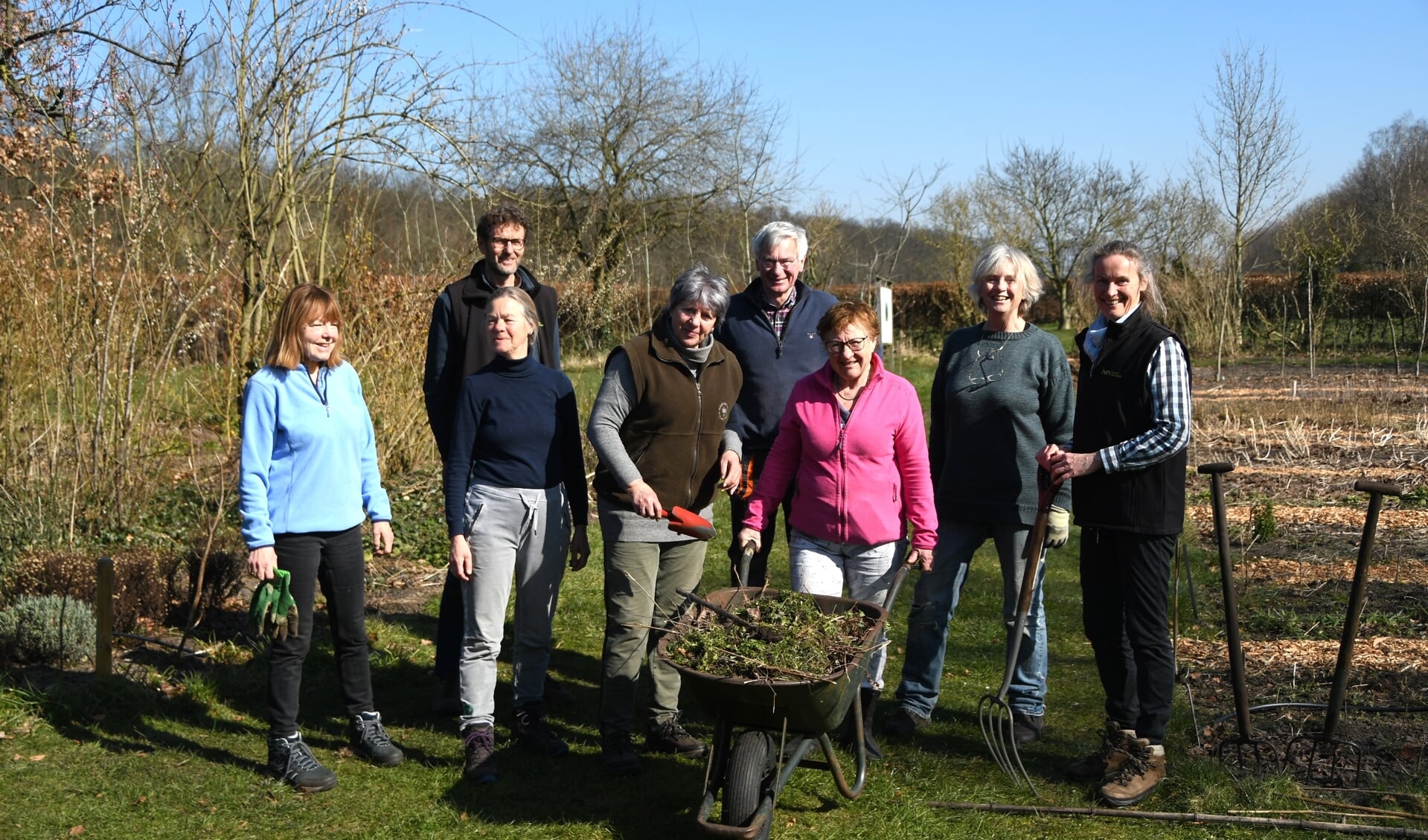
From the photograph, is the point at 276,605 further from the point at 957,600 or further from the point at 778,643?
the point at 957,600

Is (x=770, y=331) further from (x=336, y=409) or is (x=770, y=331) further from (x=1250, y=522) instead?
(x=1250, y=522)

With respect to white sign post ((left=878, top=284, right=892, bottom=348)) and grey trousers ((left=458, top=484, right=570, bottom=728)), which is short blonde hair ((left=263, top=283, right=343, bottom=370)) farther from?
white sign post ((left=878, top=284, right=892, bottom=348))

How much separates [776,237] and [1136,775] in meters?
2.27

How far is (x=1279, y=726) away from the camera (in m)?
4.23

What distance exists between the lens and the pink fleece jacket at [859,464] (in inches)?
153

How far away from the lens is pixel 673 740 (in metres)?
4.12

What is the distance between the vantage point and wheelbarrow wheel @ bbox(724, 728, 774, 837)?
3.19 metres

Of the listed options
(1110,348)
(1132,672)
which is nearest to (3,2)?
(1110,348)

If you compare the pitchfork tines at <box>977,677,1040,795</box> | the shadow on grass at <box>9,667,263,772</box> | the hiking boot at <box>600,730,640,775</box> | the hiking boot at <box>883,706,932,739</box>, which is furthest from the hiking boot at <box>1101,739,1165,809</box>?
the shadow on grass at <box>9,667,263,772</box>

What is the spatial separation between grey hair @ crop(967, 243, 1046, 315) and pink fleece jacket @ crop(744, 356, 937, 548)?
498mm

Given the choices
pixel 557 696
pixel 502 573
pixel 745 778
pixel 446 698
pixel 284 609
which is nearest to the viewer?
pixel 745 778

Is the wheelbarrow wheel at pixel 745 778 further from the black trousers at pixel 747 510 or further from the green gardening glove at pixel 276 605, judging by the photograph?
the green gardening glove at pixel 276 605

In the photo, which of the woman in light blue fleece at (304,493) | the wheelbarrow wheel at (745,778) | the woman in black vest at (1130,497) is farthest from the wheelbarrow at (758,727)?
the woman in light blue fleece at (304,493)

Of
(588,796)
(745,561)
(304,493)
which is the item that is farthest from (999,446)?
(304,493)
